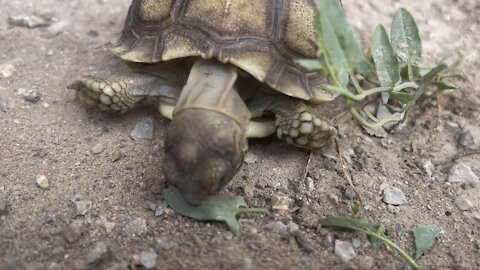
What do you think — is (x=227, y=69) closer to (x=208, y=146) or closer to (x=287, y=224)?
(x=208, y=146)

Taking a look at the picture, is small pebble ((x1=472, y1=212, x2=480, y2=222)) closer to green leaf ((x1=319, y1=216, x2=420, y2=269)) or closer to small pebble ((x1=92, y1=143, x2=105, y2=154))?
green leaf ((x1=319, y1=216, x2=420, y2=269))

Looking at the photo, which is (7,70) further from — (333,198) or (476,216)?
(476,216)

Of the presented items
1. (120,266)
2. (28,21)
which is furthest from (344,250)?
Result: (28,21)


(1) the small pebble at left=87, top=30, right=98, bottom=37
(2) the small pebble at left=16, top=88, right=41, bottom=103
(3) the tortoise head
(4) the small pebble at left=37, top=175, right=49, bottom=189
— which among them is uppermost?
(3) the tortoise head

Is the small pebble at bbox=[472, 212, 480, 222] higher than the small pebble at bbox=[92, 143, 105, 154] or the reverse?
higher

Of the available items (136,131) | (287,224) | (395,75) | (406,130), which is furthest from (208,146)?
(406,130)

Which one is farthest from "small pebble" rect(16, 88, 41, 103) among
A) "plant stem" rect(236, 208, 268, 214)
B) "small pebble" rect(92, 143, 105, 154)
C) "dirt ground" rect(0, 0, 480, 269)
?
"plant stem" rect(236, 208, 268, 214)
